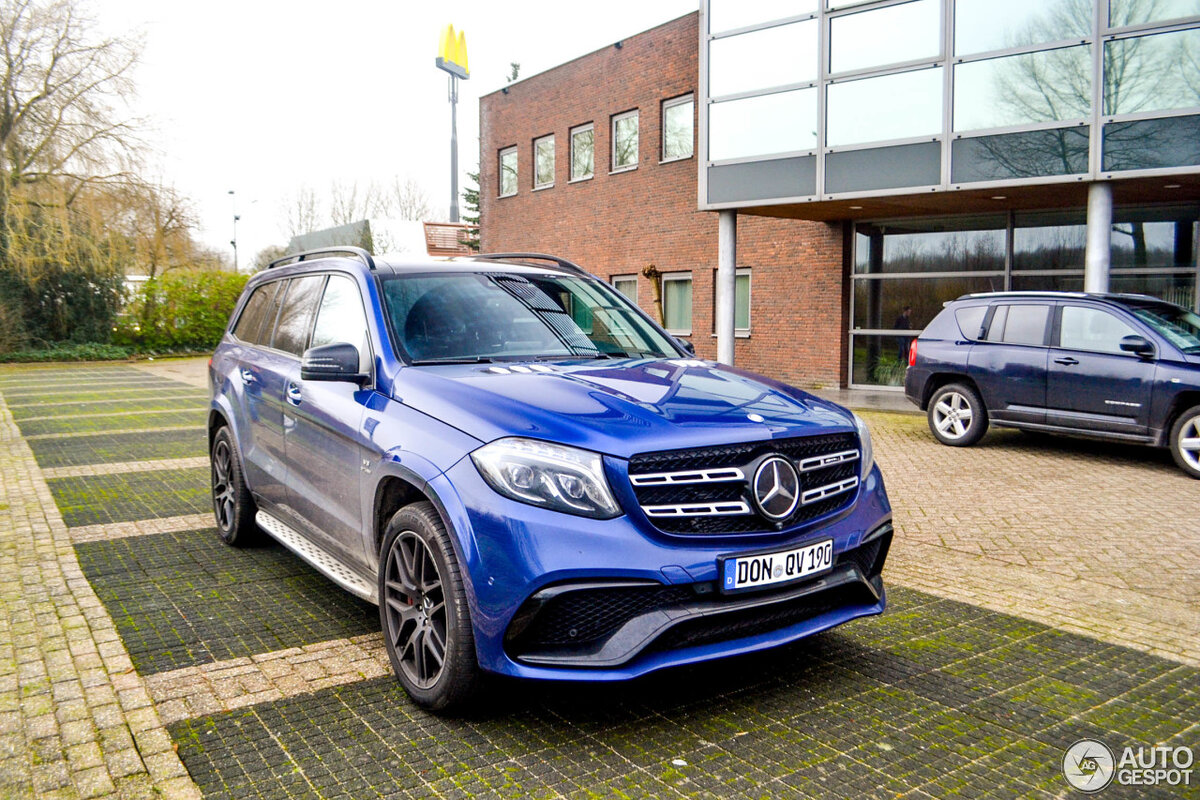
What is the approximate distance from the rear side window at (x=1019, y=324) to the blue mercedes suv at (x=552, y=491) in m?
7.41

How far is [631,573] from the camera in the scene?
10.3 ft

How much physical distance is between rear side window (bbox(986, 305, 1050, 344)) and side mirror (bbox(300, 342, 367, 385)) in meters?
8.89

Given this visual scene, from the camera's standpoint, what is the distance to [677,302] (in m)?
23.1

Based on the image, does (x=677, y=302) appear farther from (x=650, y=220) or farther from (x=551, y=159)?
(x=551, y=159)

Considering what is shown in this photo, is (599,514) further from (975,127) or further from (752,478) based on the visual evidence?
(975,127)

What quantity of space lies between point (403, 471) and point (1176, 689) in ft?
10.7

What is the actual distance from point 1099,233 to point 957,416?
170 inches

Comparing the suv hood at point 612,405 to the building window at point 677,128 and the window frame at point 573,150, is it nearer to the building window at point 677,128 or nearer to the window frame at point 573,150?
the building window at point 677,128

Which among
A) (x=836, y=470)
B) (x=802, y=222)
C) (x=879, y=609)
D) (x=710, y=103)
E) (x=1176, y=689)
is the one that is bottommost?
(x=1176, y=689)

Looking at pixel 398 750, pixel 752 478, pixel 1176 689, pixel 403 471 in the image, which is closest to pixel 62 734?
pixel 398 750

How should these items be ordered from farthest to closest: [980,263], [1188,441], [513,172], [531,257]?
[513,172] < [980,263] < [1188,441] < [531,257]

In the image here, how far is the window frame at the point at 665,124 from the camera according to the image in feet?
71.9

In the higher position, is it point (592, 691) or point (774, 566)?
point (774, 566)

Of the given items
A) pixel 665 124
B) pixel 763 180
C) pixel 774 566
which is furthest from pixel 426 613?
pixel 665 124
